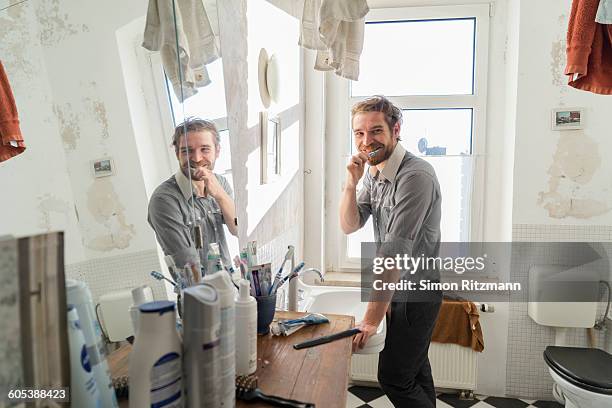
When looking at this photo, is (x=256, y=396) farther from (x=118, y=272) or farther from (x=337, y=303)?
(x=337, y=303)

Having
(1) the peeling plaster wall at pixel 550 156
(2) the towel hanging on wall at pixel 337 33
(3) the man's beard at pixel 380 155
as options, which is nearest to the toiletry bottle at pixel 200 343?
(2) the towel hanging on wall at pixel 337 33

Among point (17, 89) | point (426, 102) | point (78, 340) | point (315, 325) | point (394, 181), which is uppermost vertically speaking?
point (426, 102)

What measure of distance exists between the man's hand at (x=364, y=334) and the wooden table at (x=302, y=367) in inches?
6.3

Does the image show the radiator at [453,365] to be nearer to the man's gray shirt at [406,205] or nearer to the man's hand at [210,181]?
the man's gray shirt at [406,205]

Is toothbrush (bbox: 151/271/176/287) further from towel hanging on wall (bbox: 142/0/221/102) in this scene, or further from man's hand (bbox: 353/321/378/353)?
man's hand (bbox: 353/321/378/353)

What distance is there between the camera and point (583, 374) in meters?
1.71

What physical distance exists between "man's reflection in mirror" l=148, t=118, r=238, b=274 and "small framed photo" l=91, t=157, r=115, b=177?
139mm

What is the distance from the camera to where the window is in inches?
95.2

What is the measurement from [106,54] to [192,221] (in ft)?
1.39

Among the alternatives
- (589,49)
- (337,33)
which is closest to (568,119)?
(589,49)

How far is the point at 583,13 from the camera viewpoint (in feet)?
4.42

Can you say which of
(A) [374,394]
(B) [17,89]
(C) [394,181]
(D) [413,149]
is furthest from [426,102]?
(B) [17,89]

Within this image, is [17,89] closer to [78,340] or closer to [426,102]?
[78,340]

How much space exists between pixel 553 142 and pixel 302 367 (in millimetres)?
1875
